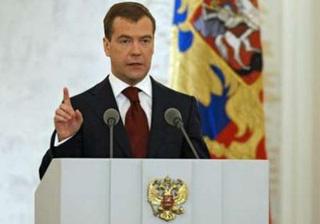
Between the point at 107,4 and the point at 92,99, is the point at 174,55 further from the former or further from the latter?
the point at 92,99

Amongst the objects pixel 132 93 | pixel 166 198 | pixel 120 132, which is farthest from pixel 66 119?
pixel 166 198

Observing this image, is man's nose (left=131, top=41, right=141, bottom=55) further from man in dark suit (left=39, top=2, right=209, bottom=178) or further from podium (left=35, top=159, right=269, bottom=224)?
podium (left=35, top=159, right=269, bottom=224)

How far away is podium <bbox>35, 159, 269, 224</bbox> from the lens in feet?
8.00

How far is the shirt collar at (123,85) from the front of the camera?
9.87ft

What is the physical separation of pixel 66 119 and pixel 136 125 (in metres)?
0.31

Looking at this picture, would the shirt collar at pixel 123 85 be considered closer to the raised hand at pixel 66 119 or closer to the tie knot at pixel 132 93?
the tie knot at pixel 132 93

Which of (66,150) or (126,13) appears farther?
(126,13)

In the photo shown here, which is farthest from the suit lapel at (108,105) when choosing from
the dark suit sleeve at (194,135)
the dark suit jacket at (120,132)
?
the dark suit sleeve at (194,135)

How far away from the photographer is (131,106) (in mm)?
2975

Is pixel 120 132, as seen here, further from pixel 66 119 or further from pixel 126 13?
pixel 126 13

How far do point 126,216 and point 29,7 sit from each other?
2699mm

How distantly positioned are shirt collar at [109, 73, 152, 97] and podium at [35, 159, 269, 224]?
0.54m

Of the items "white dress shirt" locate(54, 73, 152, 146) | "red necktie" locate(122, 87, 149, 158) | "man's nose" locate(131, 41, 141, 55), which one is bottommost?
"red necktie" locate(122, 87, 149, 158)

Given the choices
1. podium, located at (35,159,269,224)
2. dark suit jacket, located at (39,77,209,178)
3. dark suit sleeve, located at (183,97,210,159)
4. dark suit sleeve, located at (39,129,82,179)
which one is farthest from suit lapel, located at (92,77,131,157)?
podium, located at (35,159,269,224)
